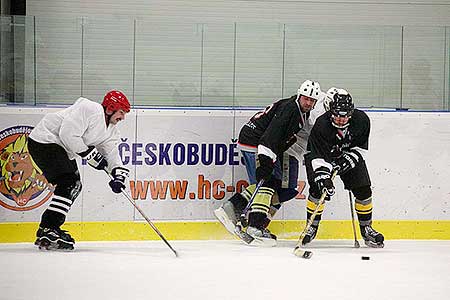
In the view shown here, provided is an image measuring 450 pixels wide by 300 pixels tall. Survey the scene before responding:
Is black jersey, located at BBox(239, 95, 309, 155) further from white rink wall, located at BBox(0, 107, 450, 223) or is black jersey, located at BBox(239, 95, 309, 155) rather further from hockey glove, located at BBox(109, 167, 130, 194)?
hockey glove, located at BBox(109, 167, 130, 194)

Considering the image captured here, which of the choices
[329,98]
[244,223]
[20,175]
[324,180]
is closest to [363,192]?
[324,180]

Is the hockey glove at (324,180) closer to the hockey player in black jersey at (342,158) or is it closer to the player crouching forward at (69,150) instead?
the hockey player in black jersey at (342,158)

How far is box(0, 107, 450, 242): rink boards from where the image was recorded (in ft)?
24.9

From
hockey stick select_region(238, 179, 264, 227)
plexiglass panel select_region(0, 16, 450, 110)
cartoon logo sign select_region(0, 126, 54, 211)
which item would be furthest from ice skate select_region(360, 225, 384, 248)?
cartoon logo sign select_region(0, 126, 54, 211)

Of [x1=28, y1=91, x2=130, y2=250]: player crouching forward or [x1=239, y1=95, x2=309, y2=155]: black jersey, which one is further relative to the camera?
[x1=239, y1=95, x2=309, y2=155]: black jersey

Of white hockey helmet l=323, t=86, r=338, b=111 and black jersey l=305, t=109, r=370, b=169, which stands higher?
white hockey helmet l=323, t=86, r=338, b=111

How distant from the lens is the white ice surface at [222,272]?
5461mm

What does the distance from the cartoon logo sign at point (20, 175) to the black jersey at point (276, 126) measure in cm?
145

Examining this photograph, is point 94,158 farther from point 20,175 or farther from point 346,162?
point 346,162

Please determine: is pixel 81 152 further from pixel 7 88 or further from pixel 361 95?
pixel 361 95

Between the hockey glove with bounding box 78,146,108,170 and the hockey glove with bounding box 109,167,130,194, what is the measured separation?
0.09m

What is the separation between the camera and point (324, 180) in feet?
23.7

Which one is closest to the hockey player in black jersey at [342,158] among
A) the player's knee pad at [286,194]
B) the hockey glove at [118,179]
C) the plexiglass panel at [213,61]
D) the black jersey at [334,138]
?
the black jersey at [334,138]

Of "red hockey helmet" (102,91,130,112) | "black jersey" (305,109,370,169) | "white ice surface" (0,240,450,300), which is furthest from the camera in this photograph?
"black jersey" (305,109,370,169)
